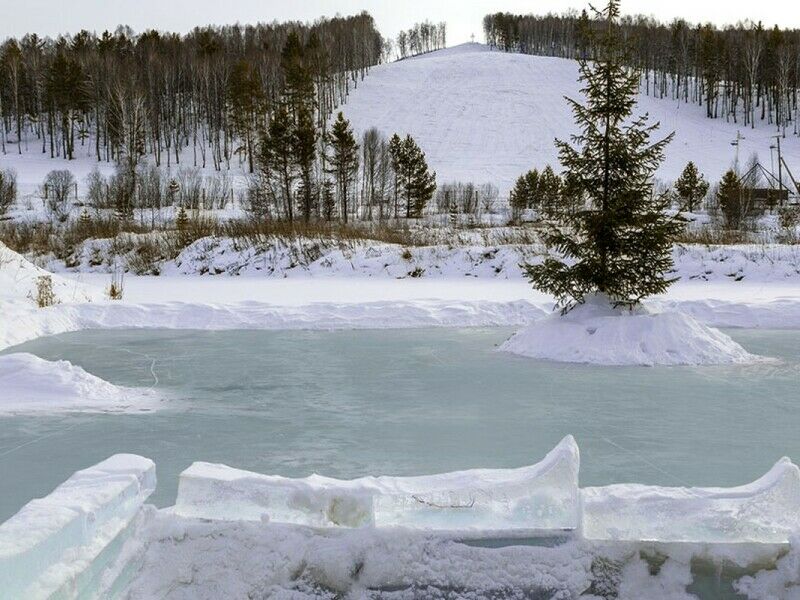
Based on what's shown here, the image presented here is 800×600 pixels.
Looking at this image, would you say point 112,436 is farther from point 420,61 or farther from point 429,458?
point 420,61

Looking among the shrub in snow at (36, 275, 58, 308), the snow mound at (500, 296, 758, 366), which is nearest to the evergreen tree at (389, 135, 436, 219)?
the shrub in snow at (36, 275, 58, 308)

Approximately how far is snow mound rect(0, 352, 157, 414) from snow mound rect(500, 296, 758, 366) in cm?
503

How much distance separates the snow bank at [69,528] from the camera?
9.82 ft

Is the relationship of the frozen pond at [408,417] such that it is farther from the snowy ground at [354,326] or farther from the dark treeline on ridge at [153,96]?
the dark treeline on ridge at [153,96]

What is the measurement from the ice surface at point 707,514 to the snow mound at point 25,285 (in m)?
12.0

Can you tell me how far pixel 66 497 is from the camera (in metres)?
3.52

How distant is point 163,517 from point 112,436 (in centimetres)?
272

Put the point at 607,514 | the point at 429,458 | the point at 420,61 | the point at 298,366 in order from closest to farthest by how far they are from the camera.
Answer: the point at 607,514 < the point at 429,458 < the point at 298,366 < the point at 420,61

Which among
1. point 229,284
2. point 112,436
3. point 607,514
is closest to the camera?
point 607,514

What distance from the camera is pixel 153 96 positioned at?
7062cm

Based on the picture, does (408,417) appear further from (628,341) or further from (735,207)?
(735,207)

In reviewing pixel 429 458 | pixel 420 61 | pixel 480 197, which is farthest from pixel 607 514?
pixel 420 61

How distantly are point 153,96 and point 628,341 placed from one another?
68020 mm

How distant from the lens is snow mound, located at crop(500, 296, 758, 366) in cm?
970
